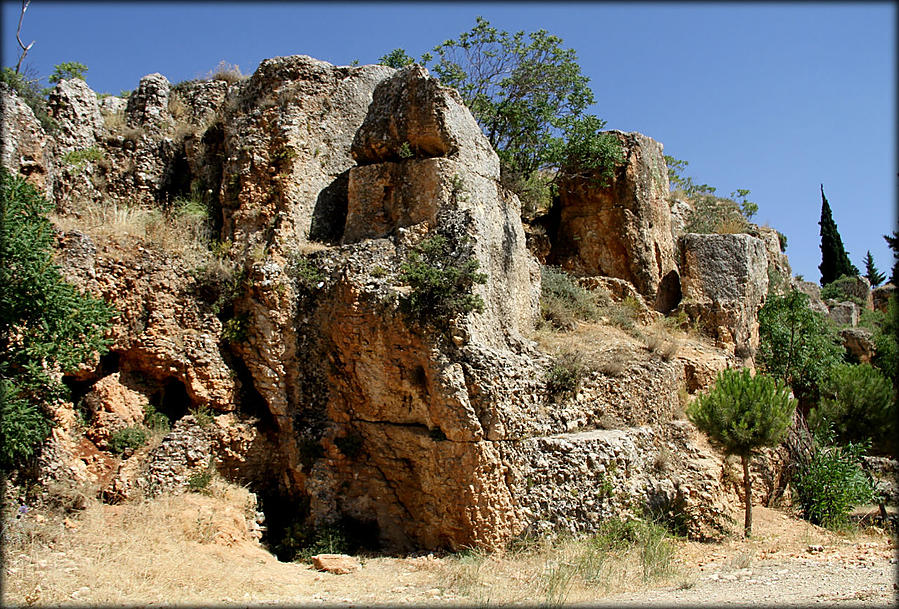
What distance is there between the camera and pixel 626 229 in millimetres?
15914

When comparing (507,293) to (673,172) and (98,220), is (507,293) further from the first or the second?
(673,172)

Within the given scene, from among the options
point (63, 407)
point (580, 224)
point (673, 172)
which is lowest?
point (63, 407)

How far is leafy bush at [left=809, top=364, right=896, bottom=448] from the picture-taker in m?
13.2

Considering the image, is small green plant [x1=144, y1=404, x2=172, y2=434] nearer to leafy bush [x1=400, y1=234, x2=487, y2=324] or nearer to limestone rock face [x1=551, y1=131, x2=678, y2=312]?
leafy bush [x1=400, y1=234, x2=487, y2=324]

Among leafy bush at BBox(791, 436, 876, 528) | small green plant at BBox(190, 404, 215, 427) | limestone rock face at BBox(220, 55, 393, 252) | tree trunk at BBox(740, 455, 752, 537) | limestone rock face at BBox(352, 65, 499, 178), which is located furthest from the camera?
limestone rock face at BBox(220, 55, 393, 252)

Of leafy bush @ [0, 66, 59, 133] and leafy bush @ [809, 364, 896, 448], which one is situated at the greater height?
leafy bush @ [0, 66, 59, 133]

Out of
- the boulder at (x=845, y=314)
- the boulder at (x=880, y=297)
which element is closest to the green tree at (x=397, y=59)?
the boulder at (x=845, y=314)

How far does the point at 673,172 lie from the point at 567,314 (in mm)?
10790

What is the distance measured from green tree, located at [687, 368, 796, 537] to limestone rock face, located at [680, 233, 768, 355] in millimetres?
4428

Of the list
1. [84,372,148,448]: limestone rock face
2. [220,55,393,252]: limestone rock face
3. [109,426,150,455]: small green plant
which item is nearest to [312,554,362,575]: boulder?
[109,426,150,455]: small green plant

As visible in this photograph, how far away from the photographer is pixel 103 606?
7199mm

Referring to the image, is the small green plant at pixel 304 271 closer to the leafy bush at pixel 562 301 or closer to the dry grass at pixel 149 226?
the dry grass at pixel 149 226

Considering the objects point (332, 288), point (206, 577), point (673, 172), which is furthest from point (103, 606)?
point (673, 172)

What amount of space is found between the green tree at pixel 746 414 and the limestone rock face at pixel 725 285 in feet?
14.5
